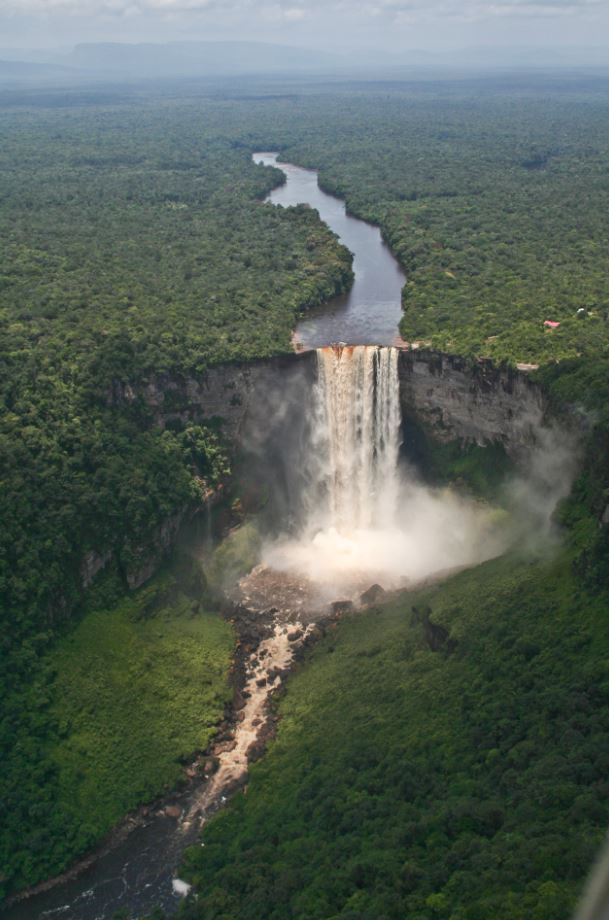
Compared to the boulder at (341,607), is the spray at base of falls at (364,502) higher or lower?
higher

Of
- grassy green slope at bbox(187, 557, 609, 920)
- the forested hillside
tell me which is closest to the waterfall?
the forested hillside

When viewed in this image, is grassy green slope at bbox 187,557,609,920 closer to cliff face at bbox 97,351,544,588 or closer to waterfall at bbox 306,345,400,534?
cliff face at bbox 97,351,544,588

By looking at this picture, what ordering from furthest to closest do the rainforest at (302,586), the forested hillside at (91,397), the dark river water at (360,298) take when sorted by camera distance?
the dark river water at (360,298) → the forested hillside at (91,397) → the rainforest at (302,586)

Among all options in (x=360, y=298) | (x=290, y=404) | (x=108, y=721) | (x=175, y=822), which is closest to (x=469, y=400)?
(x=290, y=404)

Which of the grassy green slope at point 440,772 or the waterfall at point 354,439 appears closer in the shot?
the grassy green slope at point 440,772

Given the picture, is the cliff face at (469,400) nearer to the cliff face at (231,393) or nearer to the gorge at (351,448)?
the gorge at (351,448)

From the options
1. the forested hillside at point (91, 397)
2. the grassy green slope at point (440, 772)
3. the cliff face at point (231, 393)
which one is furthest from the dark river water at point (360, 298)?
the grassy green slope at point (440, 772)
